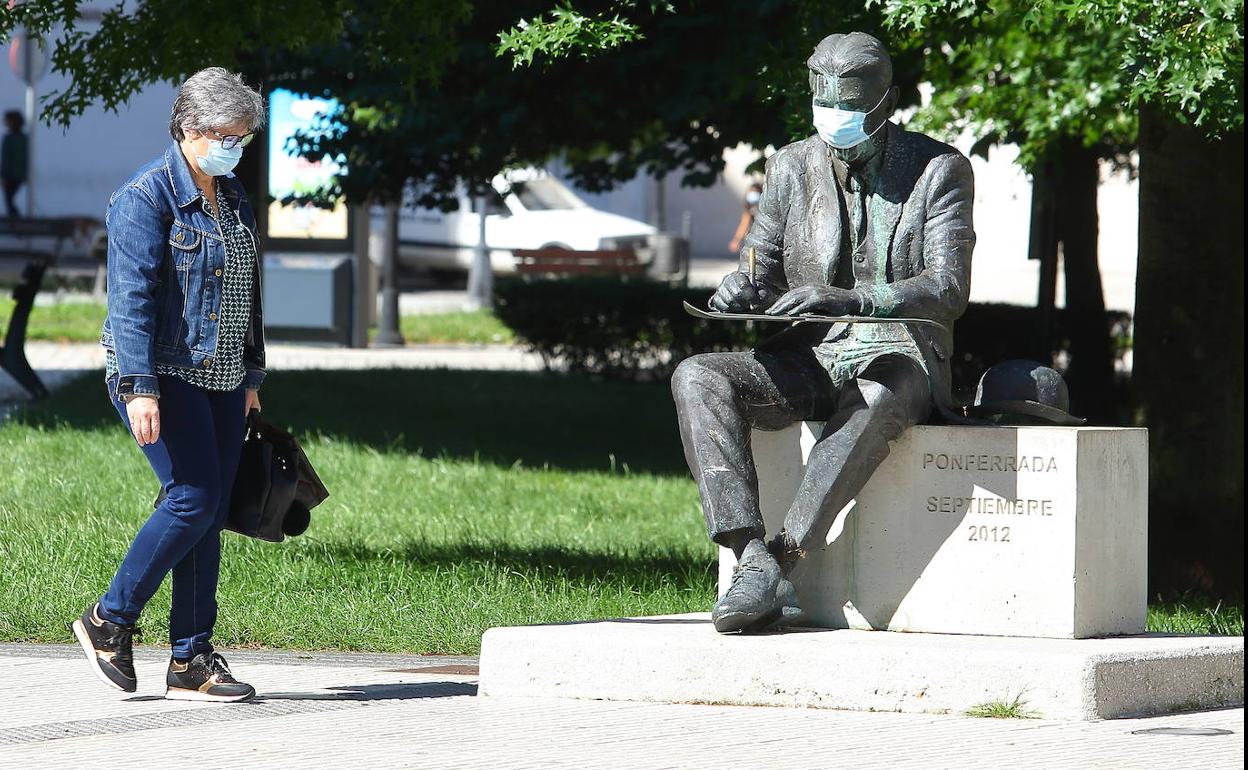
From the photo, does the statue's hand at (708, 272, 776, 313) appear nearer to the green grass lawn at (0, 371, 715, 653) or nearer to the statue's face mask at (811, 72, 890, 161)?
the statue's face mask at (811, 72, 890, 161)

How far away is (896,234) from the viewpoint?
6.25 meters

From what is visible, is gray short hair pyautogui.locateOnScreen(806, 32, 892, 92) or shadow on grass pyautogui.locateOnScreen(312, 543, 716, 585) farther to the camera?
shadow on grass pyautogui.locateOnScreen(312, 543, 716, 585)

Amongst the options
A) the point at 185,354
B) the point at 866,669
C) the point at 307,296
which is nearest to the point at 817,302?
the point at 866,669

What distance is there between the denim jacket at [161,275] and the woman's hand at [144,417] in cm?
3

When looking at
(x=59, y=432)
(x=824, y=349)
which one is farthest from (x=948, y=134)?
(x=824, y=349)

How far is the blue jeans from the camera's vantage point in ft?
18.6

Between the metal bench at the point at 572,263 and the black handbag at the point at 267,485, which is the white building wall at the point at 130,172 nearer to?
the metal bench at the point at 572,263

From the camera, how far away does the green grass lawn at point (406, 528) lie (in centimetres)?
764

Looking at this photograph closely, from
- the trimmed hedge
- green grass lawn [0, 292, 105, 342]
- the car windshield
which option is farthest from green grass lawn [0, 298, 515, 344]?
the car windshield

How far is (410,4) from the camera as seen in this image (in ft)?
29.9

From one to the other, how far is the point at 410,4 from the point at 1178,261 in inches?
144

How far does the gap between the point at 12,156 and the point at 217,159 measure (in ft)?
84.9

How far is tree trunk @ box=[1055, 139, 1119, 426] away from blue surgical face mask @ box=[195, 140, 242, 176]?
1043 cm

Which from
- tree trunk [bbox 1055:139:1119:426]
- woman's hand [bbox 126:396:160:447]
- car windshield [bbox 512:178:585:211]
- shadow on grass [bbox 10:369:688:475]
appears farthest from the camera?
car windshield [bbox 512:178:585:211]
